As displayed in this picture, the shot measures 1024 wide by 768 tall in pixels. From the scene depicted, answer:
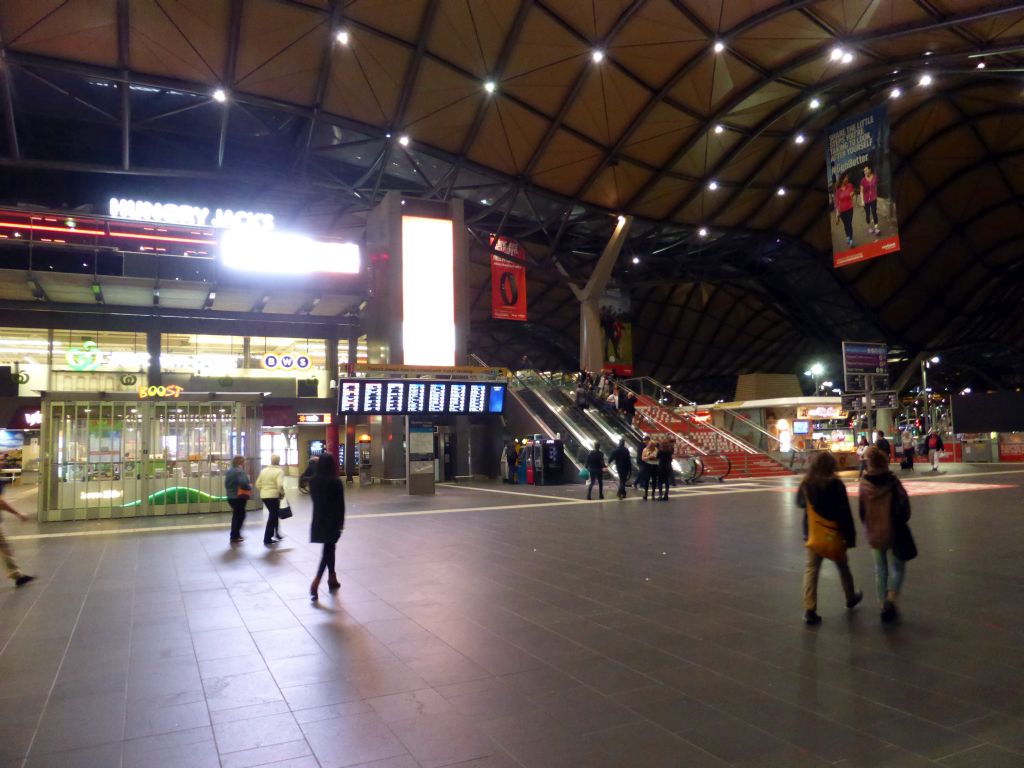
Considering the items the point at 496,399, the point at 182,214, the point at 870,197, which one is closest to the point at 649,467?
the point at 496,399

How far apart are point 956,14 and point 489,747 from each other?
2475 cm

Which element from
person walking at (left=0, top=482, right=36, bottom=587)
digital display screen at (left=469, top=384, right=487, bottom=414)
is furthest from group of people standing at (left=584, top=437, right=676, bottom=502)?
person walking at (left=0, top=482, right=36, bottom=587)

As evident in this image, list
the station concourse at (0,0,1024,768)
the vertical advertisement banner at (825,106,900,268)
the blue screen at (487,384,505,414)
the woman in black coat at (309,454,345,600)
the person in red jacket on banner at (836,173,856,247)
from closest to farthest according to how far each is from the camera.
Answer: the station concourse at (0,0,1024,768), the woman in black coat at (309,454,345,600), the vertical advertisement banner at (825,106,900,268), the person in red jacket on banner at (836,173,856,247), the blue screen at (487,384,505,414)

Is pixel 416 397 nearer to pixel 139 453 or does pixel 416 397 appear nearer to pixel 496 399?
pixel 496 399

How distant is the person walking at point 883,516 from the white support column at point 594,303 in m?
28.8

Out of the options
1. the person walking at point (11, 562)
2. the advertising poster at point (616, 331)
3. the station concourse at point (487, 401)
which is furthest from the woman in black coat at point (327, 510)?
the advertising poster at point (616, 331)

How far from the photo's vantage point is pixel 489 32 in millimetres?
21234

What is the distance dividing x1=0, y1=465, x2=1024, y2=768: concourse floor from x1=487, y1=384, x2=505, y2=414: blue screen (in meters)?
13.1

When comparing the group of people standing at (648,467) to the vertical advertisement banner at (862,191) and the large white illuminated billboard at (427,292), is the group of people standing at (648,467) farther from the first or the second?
the large white illuminated billboard at (427,292)

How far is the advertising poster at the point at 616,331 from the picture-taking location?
41.0 metres

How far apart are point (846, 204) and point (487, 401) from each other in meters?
12.8

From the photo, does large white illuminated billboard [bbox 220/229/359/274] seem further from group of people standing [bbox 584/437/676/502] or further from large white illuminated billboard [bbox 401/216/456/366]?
group of people standing [bbox 584/437/676/502]

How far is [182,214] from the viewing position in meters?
28.9

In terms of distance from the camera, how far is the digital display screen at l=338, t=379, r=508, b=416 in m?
20.9
